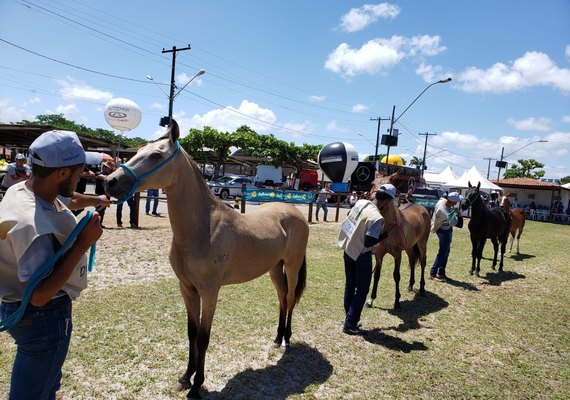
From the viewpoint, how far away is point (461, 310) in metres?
6.33

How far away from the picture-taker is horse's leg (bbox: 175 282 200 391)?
3.34 metres

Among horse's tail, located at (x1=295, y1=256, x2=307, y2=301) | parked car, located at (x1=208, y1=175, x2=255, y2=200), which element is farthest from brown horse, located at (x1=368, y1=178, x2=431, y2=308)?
parked car, located at (x1=208, y1=175, x2=255, y2=200)

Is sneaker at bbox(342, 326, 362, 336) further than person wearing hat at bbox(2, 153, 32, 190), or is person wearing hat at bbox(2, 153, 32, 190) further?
person wearing hat at bbox(2, 153, 32, 190)

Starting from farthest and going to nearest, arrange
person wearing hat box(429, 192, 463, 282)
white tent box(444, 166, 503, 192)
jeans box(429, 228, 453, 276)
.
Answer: white tent box(444, 166, 503, 192), jeans box(429, 228, 453, 276), person wearing hat box(429, 192, 463, 282)

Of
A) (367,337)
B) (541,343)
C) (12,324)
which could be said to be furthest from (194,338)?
(541,343)

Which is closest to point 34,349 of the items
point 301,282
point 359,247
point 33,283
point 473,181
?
point 33,283

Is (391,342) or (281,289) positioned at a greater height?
(281,289)

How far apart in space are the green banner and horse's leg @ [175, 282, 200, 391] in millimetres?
10097

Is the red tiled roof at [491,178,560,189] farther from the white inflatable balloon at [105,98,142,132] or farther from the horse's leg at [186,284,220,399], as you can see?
the horse's leg at [186,284,220,399]

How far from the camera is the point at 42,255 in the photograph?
152cm

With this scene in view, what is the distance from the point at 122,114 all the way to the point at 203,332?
13.1m

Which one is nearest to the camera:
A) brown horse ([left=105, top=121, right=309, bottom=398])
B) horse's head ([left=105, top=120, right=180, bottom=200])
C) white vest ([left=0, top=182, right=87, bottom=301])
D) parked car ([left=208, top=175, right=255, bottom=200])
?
white vest ([left=0, top=182, right=87, bottom=301])

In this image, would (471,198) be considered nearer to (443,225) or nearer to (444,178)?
(443,225)

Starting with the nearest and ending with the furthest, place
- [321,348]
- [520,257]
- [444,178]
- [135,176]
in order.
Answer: [135,176]
[321,348]
[520,257]
[444,178]
